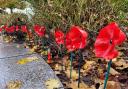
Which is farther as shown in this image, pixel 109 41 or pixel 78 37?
pixel 78 37

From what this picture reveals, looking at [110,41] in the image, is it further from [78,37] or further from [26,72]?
[26,72]

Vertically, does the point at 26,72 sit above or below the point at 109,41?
below

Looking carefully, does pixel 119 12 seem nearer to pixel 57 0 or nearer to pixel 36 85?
pixel 57 0

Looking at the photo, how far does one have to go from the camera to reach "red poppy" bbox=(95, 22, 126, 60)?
7.87 feet

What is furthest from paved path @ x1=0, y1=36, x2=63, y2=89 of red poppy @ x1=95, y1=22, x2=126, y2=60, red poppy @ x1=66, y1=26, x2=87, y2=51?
red poppy @ x1=95, y1=22, x2=126, y2=60

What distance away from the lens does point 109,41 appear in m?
2.45

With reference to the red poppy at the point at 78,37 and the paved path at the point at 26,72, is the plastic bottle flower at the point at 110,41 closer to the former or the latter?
the red poppy at the point at 78,37

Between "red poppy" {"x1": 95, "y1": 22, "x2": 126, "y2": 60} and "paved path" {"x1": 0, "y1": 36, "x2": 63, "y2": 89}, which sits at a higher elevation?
"red poppy" {"x1": 95, "y1": 22, "x2": 126, "y2": 60}

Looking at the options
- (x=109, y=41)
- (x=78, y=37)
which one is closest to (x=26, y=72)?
(x=78, y=37)

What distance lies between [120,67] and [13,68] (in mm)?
1690

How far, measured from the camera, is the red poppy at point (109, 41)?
2397 millimetres

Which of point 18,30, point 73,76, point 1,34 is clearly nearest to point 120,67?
point 73,76

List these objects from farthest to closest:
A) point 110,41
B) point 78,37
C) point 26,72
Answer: point 26,72 < point 78,37 < point 110,41

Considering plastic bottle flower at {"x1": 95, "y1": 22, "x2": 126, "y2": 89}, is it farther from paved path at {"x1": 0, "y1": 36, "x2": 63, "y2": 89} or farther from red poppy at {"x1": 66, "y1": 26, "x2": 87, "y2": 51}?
paved path at {"x1": 0, "y1": 36, "x2": 63, "y2": 89}
